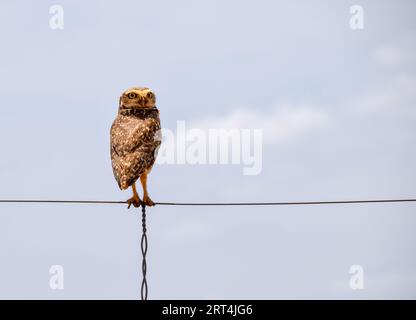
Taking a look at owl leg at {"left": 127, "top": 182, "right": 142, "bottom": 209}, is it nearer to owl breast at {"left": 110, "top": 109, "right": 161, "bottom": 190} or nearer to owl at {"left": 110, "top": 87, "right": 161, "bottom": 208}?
owl at {"left": 110, "top": 87, "right": 161, "bottom": 208}

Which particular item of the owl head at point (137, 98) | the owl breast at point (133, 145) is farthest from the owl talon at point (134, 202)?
the owl head at point (137, 98)

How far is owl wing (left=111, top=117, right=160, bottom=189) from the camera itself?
1363 cm

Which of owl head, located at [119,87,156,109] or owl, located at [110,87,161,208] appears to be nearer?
owl, located at [110,87,161,208]

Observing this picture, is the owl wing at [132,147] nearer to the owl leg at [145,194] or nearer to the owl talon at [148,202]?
the owl leg at [145,194]

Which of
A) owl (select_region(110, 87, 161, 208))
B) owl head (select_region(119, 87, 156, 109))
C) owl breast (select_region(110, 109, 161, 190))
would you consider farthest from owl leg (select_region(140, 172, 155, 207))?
owl head (select_region(119, 87, 156, 109))

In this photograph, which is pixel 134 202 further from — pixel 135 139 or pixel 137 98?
pixel 137 98

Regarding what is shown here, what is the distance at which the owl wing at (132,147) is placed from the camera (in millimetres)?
13633

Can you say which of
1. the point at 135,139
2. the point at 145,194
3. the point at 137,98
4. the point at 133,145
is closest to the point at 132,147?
the point at 133,145

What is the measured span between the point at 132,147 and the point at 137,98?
137 cm

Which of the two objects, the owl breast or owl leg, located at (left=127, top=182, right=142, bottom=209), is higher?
the owl breast

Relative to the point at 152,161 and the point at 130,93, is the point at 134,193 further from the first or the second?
the point at 130,93
